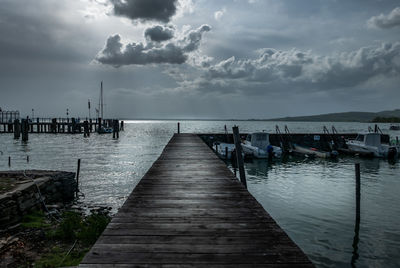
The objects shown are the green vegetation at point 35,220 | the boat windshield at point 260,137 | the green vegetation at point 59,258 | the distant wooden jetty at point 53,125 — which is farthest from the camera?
the distant wooden jetty at point 53,125

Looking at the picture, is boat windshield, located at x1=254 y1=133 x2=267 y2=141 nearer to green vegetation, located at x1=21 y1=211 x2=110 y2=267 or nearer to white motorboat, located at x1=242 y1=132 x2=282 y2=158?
white motorboat, located at x1=242 y1=132 x2=282 y2=158

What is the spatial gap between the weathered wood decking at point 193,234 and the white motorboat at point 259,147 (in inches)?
857

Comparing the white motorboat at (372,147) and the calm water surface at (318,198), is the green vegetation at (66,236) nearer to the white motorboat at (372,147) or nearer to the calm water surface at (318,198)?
the calm water surface at (318,198)

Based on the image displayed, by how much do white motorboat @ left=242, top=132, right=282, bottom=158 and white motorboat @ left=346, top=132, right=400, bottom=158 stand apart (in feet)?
35.4

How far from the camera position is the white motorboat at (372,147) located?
28766 millimetres

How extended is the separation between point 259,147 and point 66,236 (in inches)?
940

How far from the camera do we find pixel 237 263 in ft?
9.75

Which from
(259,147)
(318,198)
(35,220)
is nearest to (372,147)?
(259,147)

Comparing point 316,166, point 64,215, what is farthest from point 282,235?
point 316,166

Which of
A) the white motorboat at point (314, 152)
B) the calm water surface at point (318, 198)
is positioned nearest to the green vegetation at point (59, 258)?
the calm water surface at point (318, 198)

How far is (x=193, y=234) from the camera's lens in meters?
3.79

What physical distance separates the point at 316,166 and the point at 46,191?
22.0m

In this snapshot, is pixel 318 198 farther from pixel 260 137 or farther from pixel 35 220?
pixel 260 137

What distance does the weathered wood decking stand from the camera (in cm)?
303
